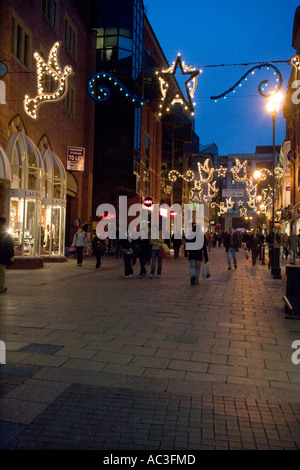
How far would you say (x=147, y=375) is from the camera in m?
4.86

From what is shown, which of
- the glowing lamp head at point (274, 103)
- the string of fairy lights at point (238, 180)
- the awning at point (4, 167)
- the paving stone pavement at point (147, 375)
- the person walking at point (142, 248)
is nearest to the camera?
the paving stone pavement at point (147, 375)

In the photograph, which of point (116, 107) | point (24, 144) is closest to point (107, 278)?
point (24, 144)

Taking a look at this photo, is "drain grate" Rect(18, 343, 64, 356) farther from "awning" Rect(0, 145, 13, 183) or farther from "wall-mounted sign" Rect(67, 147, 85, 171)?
"wall-mounted sign" Rect(67, 147, 85, 171)

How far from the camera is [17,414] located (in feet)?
12.1

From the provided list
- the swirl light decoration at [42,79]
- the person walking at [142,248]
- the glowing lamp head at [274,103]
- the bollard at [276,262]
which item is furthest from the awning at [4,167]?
the glowing lamp head at [274,103]

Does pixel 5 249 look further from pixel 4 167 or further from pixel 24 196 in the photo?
pixel 24 196

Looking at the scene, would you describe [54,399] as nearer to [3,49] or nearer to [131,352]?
[131,352]

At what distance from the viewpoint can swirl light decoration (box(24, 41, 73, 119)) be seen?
55.2 feet

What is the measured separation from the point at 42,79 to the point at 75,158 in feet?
22.3

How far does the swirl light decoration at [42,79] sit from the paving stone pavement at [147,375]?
10205 mm

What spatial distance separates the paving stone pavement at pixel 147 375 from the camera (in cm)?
341

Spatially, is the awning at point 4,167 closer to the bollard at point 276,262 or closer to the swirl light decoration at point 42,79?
the swirl light decoration at point 42,79

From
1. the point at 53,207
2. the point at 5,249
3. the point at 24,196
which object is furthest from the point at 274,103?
the point at 5,249
